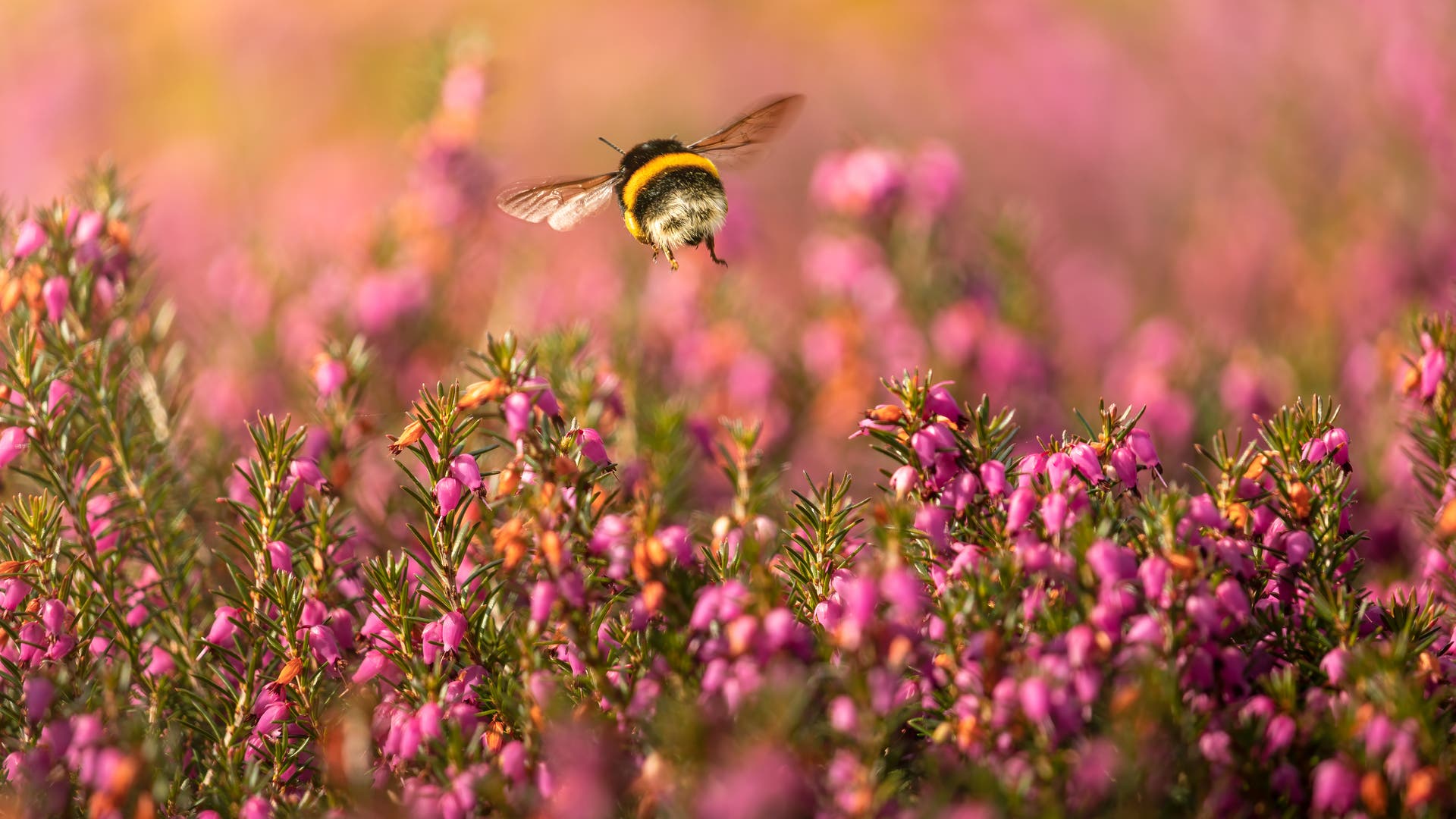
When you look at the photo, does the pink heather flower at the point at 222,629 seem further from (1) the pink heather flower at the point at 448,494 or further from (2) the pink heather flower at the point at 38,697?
(1) the pink heather flower at the point at 448,494

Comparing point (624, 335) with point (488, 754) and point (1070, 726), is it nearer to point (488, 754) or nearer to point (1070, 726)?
point (488, 754)

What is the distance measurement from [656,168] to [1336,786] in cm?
260

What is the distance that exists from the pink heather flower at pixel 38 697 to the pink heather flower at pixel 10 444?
582 mm

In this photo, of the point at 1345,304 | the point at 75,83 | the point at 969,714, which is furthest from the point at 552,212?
the point at 75,83

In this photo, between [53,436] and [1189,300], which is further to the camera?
[1189,300]

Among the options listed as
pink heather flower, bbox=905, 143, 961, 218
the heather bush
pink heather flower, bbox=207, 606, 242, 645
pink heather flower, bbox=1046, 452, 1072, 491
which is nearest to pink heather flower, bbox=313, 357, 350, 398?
the heather bush

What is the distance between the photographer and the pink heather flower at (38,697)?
6.77ft

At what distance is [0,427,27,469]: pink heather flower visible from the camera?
242 cm

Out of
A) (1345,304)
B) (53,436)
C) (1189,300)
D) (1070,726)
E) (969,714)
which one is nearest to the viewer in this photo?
(1070,726)

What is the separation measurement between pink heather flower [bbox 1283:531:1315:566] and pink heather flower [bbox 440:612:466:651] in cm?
167

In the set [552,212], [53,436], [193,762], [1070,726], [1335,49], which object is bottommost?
[1070,726]

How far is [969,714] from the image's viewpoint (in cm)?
194

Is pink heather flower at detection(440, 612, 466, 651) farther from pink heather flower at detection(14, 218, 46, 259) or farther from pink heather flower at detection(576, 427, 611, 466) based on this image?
pink heather flower at detection(14, 218, 46, 259)

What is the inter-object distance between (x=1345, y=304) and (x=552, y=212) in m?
5.09
